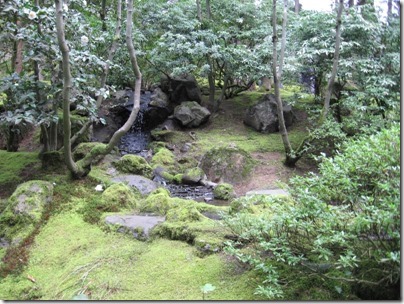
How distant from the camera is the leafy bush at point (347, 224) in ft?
8.29

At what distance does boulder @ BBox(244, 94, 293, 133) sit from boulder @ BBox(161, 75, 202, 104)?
3105mm

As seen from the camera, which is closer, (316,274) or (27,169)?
(316,274)

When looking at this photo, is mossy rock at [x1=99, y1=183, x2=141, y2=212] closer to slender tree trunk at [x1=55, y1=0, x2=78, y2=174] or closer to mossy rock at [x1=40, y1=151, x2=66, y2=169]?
slender tree trunk at [x1=55, y1=0, x2=78, y2=174]

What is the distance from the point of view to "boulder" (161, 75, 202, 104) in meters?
15.6

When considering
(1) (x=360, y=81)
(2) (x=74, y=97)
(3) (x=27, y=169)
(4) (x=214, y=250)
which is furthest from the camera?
(1) (x=360, y=81)

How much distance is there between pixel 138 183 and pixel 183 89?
27.7 feet

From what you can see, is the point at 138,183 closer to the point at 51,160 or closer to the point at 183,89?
the point at 51,160

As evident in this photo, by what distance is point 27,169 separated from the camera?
23.6 feet

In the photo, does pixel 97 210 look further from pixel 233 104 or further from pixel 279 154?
pixel 233 104

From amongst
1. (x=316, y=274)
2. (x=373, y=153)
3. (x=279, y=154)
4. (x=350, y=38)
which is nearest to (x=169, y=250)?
(x=316, y=274)

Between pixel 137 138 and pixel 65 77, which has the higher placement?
pixel 65 77

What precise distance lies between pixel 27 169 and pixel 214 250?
16.5 feet

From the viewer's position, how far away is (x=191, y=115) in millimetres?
14422

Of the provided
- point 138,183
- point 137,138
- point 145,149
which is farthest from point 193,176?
point 137,138
